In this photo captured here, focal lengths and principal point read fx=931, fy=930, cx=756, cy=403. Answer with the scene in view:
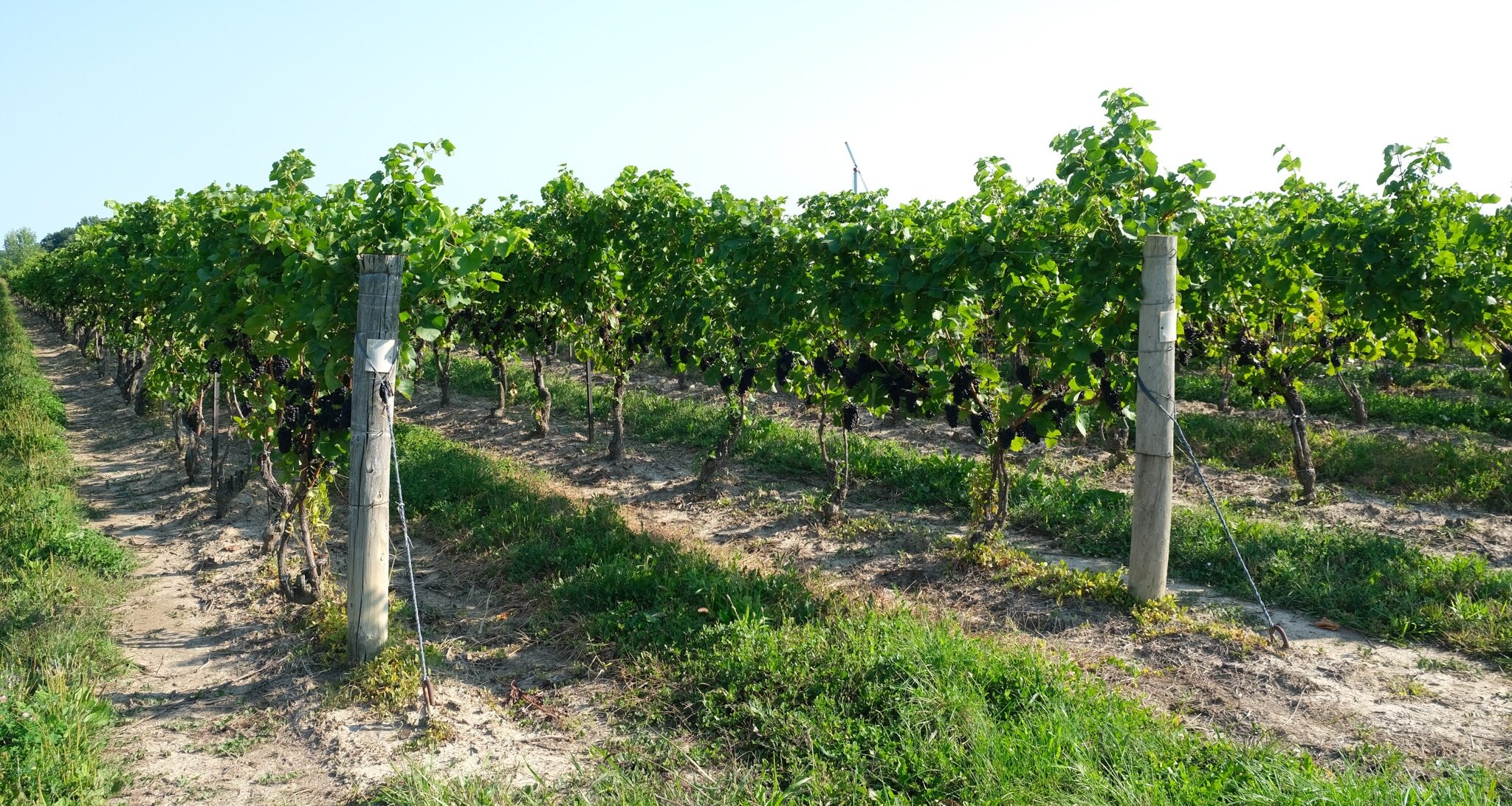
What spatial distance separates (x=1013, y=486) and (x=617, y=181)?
15.2 feet

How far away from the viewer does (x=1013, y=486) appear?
25.5 feet

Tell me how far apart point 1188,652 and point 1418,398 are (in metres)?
9.71

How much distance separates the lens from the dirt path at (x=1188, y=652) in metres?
3.93

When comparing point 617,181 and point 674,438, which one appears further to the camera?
point 674,438

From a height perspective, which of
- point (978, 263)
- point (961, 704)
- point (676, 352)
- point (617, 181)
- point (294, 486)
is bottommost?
point (961, 704)

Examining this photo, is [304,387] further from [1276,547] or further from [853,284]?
[1276,547]

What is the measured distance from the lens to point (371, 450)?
4484 mm

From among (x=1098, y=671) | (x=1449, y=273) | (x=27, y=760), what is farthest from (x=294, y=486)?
(x=1449, y=273)

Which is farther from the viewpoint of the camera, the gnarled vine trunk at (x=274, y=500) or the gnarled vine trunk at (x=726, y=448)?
the gnarled vine trunk at (x=726, y=448)

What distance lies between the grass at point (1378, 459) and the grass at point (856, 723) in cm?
569

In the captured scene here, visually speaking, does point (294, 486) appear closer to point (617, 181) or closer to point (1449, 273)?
point (617, 181)

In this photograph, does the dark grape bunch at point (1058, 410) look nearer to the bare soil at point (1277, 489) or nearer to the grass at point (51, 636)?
the bare soil at point (1277, 489)

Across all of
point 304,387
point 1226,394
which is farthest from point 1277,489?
point 304,387

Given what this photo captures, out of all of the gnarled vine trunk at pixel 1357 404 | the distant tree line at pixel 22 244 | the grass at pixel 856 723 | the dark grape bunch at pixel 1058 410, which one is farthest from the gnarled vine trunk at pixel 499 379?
the distant tree line at pixel 22 244
